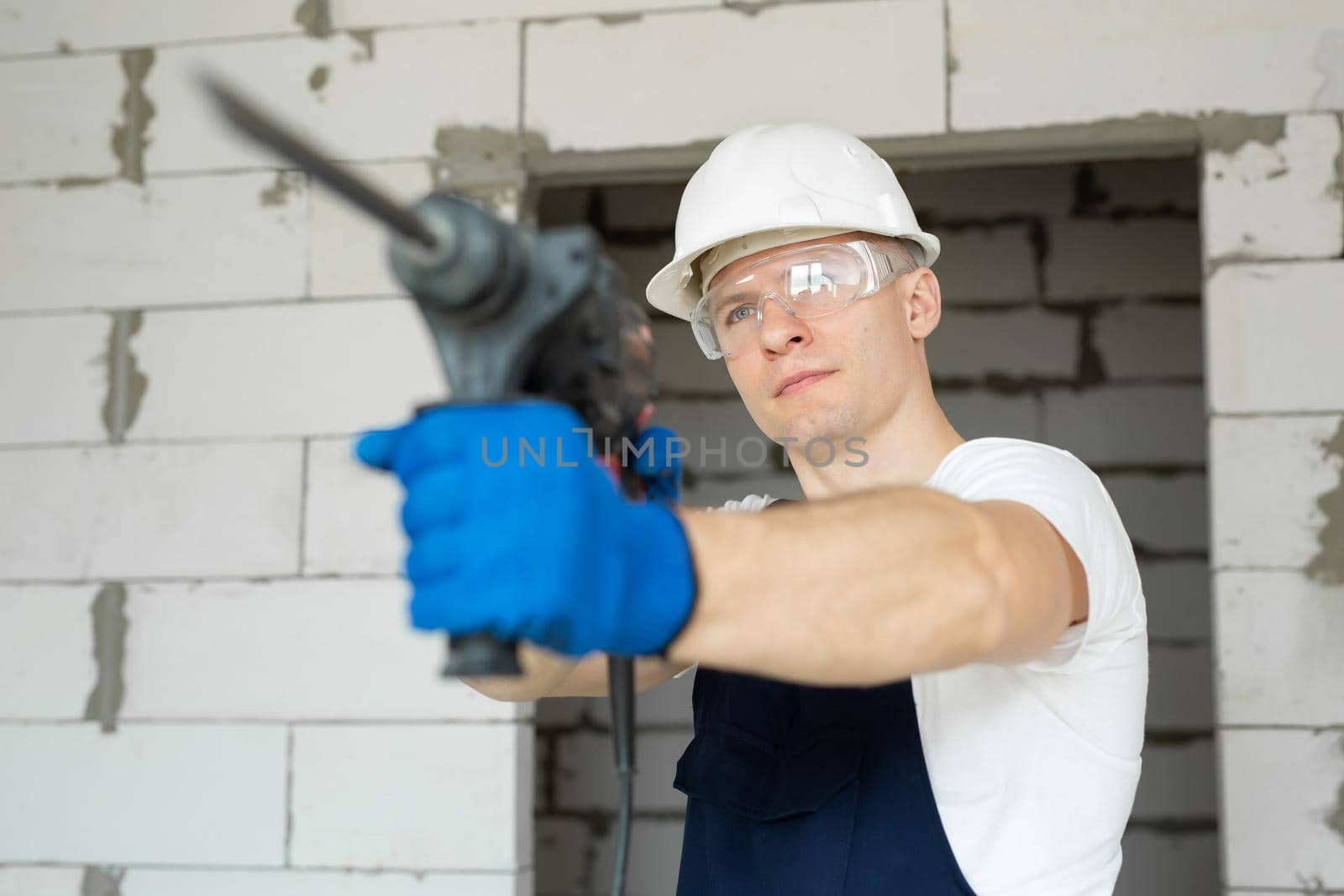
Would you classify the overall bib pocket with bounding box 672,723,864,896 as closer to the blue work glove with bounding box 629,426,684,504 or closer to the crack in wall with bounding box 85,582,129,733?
the blue work glove with bounding box 629,426,684,504

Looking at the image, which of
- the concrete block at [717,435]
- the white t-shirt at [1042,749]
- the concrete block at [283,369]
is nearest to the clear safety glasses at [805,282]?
the white t-shirt at [1042,749]

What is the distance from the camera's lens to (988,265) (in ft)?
12.6

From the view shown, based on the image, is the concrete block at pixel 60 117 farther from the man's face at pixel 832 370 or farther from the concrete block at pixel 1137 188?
the concrete block at pixel 1137 188

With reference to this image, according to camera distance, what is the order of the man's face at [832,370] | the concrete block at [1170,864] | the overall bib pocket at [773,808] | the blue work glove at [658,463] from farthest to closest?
the concrete block at [1170,864] < the man's face at [832,370] < the overall bib pocket at [773,808] < the blue work glove at [658,463]

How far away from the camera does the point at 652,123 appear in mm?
2648

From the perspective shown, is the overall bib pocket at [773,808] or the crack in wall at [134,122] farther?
the crack in wall at [134,122]

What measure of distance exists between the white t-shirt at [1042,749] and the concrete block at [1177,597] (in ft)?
8.33

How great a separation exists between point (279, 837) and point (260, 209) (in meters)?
1.38

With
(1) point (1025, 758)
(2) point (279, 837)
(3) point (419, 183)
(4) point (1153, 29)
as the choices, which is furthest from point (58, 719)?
(4) point (1153, 29)

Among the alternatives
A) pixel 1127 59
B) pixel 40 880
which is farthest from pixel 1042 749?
pixel 40 880

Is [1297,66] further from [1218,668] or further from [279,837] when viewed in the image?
[279,837]

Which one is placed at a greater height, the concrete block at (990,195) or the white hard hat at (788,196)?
the concrete block at (990,195)

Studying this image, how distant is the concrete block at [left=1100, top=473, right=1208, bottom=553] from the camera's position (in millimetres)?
3682

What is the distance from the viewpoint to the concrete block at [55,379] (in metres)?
2.80
